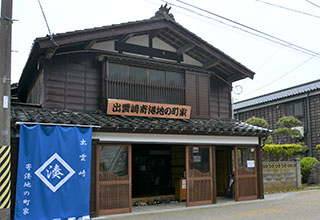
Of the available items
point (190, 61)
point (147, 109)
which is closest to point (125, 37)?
point (147, 109)

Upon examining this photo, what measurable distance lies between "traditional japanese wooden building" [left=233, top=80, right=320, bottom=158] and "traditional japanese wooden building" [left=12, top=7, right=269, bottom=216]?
11.3m

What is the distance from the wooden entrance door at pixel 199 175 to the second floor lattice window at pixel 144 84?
2.23 metres

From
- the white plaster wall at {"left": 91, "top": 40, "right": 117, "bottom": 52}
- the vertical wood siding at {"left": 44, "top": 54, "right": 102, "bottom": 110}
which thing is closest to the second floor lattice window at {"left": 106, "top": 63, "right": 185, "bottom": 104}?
the vertical wood siding at {"left": 44, "top": 54, "right": 102, "bottom": 110}

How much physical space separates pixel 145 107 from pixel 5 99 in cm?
600

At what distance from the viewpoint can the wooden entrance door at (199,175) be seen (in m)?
12.4

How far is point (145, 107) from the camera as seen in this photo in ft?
40.7

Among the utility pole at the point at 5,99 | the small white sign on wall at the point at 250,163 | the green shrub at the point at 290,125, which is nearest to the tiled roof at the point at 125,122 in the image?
the small white sign on wall at the point at 250,163

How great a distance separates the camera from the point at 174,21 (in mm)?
13164

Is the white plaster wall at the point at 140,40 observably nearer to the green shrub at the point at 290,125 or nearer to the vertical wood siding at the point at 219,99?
the vertical wood siding at the point at 219,99

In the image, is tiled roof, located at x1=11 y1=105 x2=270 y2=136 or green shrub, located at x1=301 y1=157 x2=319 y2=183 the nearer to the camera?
tiled roof, located at x1=11 y1=105 x2=270 y2=136

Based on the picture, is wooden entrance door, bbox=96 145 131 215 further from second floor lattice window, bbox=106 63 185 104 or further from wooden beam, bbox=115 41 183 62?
wooden beam, bbox=115 41 183 62

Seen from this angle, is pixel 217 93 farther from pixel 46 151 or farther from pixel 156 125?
pixel 46 151

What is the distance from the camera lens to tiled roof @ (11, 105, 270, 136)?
9944 millimetres

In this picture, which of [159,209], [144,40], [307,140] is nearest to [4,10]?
[144,40]
